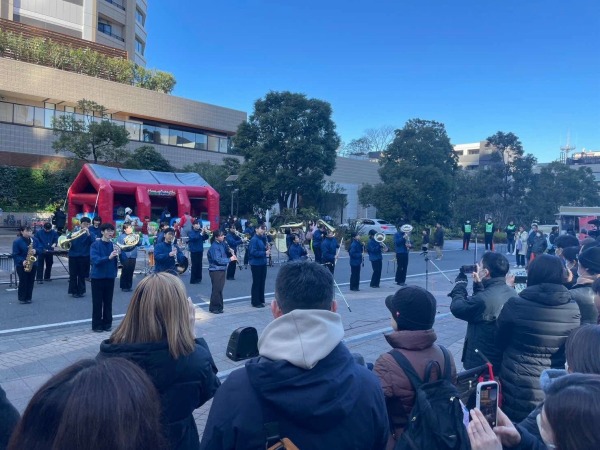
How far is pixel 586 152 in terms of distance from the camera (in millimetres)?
93250

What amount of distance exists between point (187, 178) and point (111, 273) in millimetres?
19375

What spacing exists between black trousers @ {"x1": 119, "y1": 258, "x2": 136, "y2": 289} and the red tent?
442 inches

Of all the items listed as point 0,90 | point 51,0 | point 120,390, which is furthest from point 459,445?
point 51,0

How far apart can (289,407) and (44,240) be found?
12.5 meters

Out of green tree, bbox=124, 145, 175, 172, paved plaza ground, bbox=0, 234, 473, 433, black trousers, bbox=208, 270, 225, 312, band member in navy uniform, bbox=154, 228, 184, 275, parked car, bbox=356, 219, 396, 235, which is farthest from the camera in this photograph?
green tree, bbox=124, 145, 175, 172

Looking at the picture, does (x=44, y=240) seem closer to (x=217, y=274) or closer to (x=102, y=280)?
(x=102, y=280)

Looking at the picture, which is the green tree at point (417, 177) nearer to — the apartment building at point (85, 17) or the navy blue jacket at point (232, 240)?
the navy blue jacket at point (232, 240)

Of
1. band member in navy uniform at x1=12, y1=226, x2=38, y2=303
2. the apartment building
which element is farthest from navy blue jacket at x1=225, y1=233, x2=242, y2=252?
the apartment building

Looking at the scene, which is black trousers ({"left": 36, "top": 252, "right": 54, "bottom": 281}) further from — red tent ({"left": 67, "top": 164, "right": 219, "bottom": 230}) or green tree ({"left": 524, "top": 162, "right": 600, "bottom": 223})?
green tree ({"left": 524, "top": 162, "right": 600, "bottom": 223})

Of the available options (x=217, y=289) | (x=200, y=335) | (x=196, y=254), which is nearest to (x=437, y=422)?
(x=200, y=335)

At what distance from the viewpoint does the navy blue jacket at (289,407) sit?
1781mm

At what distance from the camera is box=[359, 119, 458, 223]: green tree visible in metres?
30.6

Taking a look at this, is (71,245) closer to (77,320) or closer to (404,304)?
(77,320)

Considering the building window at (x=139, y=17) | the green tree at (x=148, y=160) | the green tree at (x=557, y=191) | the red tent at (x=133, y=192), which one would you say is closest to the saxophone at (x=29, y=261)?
the red tent at (x=133, y=192)
